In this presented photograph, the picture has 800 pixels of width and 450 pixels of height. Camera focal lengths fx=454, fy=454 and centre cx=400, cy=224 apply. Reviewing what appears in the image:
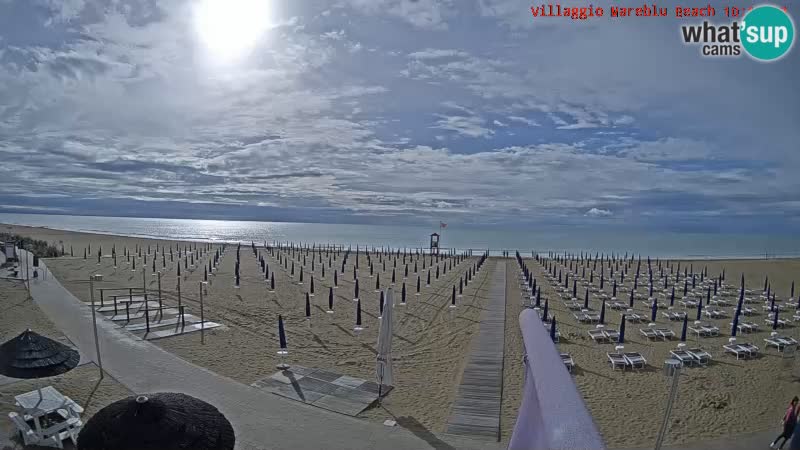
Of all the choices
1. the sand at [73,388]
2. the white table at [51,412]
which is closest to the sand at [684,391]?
the white table at [51,412]

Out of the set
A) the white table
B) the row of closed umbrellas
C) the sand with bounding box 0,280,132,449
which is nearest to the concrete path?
the sand with bounding box 0,280,132,449

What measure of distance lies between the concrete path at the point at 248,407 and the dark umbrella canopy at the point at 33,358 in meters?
2.50

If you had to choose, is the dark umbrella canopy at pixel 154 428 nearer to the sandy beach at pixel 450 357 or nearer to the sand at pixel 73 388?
the sand at pixel 73 388

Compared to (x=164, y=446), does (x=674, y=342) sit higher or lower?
lower

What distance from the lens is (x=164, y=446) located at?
498cm

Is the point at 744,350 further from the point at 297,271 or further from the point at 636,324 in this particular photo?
the point at 297,271

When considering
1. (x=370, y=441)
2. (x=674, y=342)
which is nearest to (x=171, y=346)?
(x=370, y=441)

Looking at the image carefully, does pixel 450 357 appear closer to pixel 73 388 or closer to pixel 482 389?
pixel 482 389

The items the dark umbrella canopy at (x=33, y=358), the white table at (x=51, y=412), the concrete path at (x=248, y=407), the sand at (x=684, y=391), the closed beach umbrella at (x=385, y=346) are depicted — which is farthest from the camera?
the closed beach umbrella at (x=385, y=346)

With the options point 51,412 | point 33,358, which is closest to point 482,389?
point 51,412

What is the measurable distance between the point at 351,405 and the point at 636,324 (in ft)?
49.5

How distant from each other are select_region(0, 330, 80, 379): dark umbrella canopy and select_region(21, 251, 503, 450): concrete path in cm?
250

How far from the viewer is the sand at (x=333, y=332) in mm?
11586

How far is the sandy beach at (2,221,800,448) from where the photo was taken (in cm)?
1012
